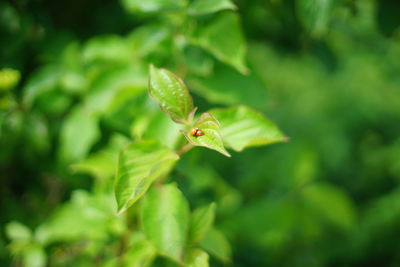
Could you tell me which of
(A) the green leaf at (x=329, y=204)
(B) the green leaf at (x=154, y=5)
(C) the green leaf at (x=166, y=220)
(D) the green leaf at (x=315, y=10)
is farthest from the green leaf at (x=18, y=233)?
(A) the green leaf at (x=329, y=204)

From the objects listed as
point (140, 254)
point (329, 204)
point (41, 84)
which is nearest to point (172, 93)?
point (140, 254)

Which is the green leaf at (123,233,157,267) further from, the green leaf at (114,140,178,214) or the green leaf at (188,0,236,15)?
Result: the green leaf at (188,0,236,15)

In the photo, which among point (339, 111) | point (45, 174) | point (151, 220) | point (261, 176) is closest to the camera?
point (151, 220)

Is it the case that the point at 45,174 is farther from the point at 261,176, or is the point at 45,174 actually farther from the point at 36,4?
the point at 261,176

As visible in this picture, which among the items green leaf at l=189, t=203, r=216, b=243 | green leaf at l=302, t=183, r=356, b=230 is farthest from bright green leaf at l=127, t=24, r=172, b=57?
green leaf at l=302, t=183, r=356, b=230

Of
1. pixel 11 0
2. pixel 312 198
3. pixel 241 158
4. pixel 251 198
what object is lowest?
pixel 251 198

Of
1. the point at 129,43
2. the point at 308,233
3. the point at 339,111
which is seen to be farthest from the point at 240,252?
the point at 339,111

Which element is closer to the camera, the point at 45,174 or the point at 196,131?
the point at 196,131
